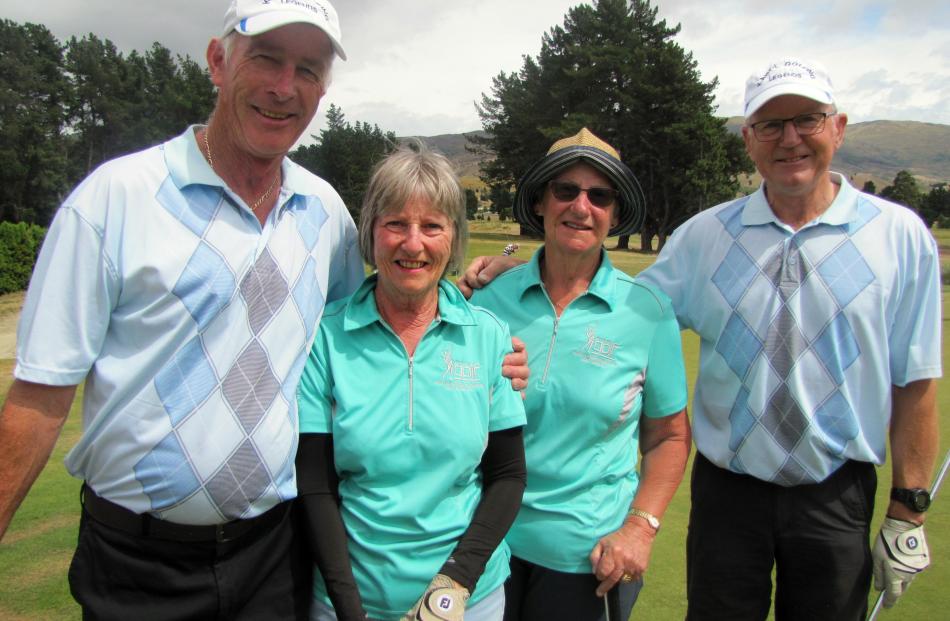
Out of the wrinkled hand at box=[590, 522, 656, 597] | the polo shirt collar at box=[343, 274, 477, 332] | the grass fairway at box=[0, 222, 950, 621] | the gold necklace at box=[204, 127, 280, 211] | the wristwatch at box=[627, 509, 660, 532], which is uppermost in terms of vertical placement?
the gold necklace at box=[204, 127, 280, 211]

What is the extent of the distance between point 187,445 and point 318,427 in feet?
1.26

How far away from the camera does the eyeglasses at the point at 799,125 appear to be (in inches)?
112

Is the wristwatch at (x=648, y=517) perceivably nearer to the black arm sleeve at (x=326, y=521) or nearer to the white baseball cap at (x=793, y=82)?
the black arm sleeve at (x=326, y=521)

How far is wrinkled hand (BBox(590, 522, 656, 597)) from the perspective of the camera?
99.1 inches

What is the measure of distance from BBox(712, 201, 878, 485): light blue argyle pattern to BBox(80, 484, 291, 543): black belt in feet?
6.44

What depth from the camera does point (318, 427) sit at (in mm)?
2279

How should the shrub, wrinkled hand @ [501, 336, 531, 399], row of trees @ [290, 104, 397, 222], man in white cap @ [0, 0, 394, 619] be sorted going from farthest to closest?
row of trees @ [290, 104, 397, 222] < the shrub < wrinkled hand @ [501, 336, 531, 399] < man in white cap @ [0, 0, 394, 619]

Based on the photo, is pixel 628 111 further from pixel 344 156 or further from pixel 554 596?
pixel 554 596

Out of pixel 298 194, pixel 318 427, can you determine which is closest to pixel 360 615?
pixel 318 427

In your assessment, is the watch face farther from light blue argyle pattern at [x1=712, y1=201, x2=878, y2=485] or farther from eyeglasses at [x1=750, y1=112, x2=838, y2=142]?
eyeglasses at [x1=750, y1=112, x2=838, y2=142]

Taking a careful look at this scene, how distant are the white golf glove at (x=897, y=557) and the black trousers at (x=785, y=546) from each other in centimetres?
6

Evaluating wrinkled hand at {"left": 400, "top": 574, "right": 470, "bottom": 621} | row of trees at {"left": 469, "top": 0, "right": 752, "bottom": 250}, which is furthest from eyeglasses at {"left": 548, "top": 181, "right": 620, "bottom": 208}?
row of trees at {"left": 469, "top": 0, "right": 752, "bottom": 250}

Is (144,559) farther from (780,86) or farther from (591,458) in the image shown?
(780,86)

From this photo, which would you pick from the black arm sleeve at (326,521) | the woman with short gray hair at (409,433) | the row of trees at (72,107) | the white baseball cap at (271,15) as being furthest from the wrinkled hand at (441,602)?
the row of trees at (72,107)
